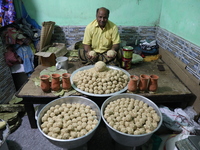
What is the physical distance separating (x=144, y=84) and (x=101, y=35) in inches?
51.9

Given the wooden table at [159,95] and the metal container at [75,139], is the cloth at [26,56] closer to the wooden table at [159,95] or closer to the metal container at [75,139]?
the wooden table at [159,95]

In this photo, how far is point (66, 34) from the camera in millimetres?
3533

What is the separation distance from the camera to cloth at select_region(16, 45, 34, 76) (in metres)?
2.85

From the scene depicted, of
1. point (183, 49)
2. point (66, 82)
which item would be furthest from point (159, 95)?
point (66, 82)


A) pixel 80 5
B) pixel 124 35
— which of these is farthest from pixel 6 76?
pixel 124 35

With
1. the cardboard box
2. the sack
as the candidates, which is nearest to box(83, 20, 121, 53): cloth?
the cardboard box

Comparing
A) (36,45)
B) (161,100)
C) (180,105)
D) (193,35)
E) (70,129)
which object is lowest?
(180,105)

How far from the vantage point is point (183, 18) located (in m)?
2.47

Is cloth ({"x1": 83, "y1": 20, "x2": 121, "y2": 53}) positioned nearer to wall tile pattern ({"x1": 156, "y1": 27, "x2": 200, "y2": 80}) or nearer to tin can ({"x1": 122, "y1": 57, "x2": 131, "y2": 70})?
tin can ({"x1": 122, "y1": 57, "x2": 131, "y2": 70})

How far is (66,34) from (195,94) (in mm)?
2856

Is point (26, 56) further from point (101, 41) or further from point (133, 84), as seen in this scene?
point (133, 84)

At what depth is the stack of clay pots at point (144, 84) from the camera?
1.85 m

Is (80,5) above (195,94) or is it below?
above

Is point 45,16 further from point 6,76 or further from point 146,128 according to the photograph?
point 146,128
